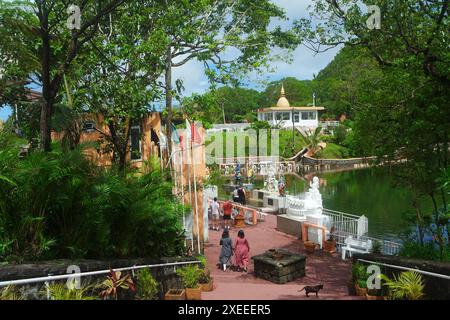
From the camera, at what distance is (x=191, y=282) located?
8.39 meters

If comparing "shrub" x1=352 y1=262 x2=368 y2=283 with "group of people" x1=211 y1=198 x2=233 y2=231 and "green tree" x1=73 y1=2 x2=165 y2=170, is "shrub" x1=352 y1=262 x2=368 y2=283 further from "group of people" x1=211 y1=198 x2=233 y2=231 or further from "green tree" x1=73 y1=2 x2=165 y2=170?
"group of people" x1=211 y1=198 x2=233 y2=231

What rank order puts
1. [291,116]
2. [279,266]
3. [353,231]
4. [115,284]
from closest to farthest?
[115,284] → [279,266] → [353,231] → [291,116]

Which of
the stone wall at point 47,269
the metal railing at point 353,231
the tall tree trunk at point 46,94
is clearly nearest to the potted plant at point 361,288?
the stone wall at point 47,269

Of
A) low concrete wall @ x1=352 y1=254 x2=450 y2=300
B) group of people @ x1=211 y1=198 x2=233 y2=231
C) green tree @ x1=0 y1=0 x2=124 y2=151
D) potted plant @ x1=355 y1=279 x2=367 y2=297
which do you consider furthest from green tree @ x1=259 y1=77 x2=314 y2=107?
low concrete wall @ x1=352 y1=254 x2=450 y2=300

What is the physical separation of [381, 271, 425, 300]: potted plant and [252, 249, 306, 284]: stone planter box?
449cm

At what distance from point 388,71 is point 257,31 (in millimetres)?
5670

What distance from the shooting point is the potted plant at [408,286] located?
19.9ft

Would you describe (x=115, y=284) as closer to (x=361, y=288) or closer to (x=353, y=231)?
(x=361, y=288)

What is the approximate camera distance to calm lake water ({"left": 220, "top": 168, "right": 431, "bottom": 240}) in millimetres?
20172

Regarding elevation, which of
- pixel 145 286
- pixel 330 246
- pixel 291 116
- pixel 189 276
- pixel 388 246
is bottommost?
pixel 330 246

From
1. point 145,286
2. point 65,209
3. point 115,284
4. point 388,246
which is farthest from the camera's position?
point 388,246

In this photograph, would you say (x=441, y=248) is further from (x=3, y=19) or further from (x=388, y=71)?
(x=3, y=19)

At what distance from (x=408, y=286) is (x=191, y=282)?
396cm

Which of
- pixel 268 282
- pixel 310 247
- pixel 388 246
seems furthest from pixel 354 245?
pixel 268 282
